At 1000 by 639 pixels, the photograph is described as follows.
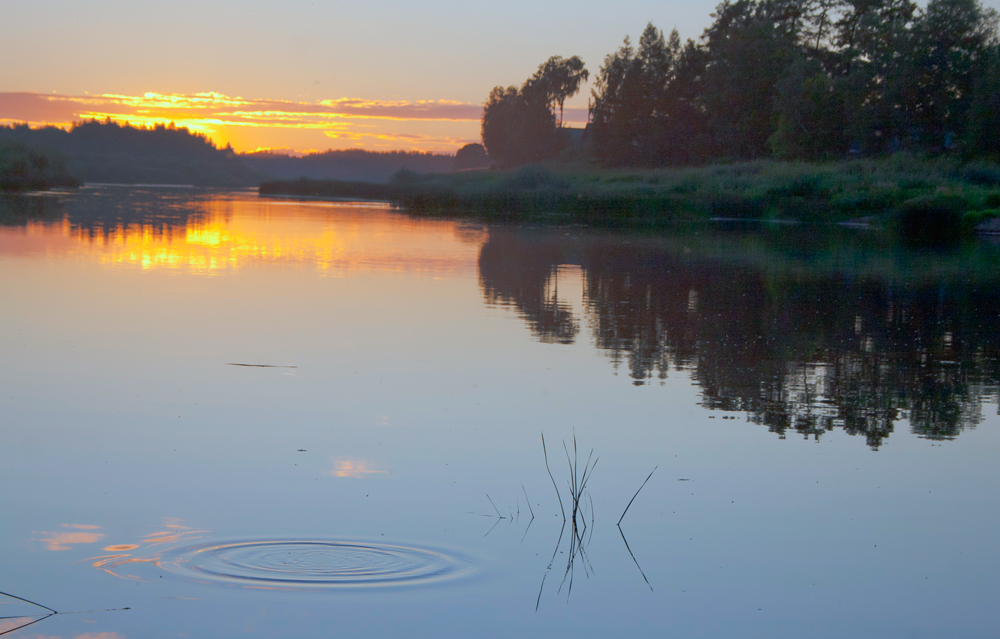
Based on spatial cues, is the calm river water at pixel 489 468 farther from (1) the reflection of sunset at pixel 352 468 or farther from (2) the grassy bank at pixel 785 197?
(2) the grassy bank at pixel 785 197

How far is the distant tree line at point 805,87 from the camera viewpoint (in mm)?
49094

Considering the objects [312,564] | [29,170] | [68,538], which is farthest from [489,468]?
[29,170]

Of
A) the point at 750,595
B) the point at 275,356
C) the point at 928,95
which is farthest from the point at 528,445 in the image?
the point at 928,95

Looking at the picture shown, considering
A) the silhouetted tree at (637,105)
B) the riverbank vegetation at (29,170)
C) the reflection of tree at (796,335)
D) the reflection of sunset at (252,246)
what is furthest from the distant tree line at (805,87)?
the riverbank vegetation at (29,170)

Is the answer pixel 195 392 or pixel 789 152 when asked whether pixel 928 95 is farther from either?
pixel 195 392

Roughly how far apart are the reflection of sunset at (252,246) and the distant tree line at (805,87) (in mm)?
30892

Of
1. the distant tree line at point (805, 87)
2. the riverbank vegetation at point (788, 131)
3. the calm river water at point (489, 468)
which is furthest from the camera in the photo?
the distant tree line at point (805, 87)

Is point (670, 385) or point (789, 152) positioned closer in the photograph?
point (670, 385)

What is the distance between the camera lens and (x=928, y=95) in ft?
164

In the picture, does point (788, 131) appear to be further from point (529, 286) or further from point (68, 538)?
point (68, 538)

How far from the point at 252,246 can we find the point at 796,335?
46.3 feet

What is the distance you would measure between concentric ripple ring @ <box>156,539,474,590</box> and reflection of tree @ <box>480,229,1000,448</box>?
3.12 m

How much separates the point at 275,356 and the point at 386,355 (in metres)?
0.99

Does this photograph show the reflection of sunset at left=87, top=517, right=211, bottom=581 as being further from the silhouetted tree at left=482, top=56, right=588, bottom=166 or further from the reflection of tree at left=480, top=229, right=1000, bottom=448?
the silhouetted tree at left=482, top=56, right=588, bottom=166
